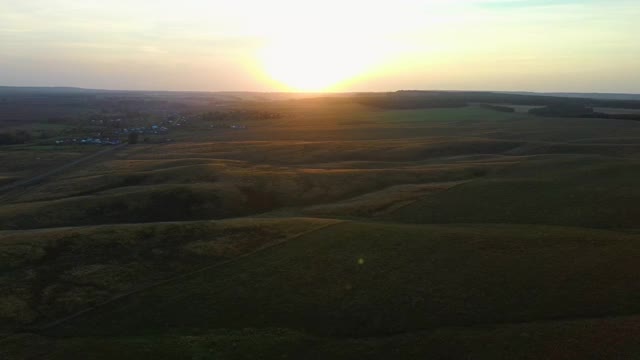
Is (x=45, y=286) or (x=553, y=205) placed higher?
(x=553, y=205)

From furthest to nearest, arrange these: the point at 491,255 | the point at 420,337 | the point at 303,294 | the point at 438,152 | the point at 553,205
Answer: the point at 438,152, the point at 553,205, the point at 491,255, the point at 303,294, the point at 420,337

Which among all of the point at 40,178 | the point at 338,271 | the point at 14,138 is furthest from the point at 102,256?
the point at 14,138

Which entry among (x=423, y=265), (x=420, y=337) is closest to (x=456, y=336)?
(x=420, y=337)

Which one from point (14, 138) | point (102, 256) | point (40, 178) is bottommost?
point (102, 256)

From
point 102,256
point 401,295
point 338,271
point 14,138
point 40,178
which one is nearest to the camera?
point 401,295

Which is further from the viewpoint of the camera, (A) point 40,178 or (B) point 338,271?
(A) point 40,178

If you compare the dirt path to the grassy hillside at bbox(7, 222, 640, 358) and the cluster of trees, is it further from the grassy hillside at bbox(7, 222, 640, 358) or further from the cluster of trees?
the grassy hillside at bbox(7, 222, 640, 358)

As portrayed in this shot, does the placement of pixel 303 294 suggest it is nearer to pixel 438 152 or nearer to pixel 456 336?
pixel 456 336

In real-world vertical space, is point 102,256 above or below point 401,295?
below

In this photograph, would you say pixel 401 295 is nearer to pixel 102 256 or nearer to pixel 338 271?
pixel 338 271
